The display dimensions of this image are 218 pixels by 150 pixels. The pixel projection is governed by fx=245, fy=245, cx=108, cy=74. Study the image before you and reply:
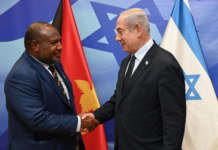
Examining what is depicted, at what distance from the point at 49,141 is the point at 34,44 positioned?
712mm

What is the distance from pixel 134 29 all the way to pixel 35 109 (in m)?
0.91

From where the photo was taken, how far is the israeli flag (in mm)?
2594

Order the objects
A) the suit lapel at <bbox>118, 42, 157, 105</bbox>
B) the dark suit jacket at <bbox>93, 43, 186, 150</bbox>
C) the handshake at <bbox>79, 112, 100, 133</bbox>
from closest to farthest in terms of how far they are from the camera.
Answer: the dark suit jacket at <bbox>93, 43, 186, 150</bbox> < the suit lapel at <bbox>118, 42, 157, 105</bbox> < the handshake at <bbox>79, 112, 100, 133</bbox>

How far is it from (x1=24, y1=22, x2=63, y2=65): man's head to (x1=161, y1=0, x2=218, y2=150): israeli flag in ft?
4.46

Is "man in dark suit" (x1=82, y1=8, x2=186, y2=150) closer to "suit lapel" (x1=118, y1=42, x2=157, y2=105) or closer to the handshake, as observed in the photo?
"suit lapel" (x1=118, y1=42, x2=157, y2=105)

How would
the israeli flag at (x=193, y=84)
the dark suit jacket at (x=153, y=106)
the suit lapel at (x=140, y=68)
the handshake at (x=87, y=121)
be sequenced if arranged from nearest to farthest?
the dark suit jacket at (x=153, y=106) < the suit lapel at (x=140, y=68) < the handshake at (x=87, y=121) < the israeli flag at (x=193, y=84)

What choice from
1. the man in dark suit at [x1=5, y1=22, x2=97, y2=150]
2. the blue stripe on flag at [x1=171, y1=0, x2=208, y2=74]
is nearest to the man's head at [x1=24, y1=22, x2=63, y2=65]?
the man in dark suit at [x1=5, y1=22, x2=97, y2=150]

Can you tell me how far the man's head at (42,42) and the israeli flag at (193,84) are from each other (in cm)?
136

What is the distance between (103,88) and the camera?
3.16m

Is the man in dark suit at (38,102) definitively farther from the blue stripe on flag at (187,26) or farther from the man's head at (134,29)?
the blue stripe on flag at (187,26)

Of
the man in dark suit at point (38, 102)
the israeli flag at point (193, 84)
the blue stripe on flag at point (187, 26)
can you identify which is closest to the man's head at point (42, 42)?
the man in dark suit at point (38, 102)

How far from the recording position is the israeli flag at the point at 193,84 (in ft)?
8.51

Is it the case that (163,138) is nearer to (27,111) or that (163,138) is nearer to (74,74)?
(27,111)

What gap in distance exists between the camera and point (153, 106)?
5.50 feet
